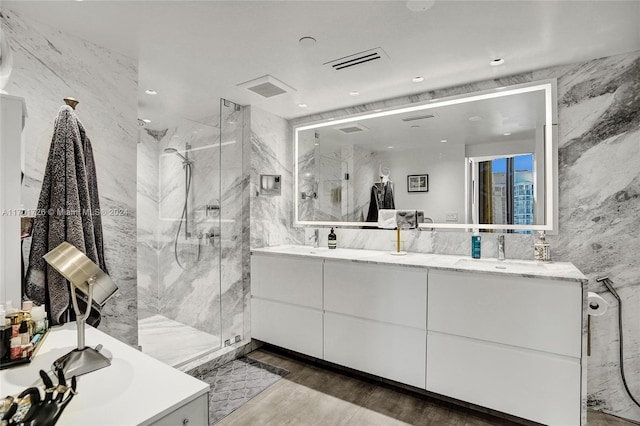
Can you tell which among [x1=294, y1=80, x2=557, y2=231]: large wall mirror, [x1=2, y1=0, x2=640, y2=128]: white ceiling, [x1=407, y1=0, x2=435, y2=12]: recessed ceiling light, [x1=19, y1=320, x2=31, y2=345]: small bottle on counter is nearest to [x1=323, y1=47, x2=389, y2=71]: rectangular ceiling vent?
[x1=2, y1=0, x2=640, y2=128]: white ceiling

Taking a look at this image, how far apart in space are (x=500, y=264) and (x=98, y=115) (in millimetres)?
2784

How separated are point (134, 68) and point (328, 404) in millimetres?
2625

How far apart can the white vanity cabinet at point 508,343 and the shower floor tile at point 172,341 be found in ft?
6.35

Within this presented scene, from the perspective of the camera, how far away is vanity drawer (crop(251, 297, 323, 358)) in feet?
8.66

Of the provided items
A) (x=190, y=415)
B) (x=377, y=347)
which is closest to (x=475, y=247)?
(x=377, y=347)

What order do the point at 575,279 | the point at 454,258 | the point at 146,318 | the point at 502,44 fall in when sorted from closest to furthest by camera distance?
the point at 575,279 < the point at 502,44 < the point at 454,258 < the point at 146,318

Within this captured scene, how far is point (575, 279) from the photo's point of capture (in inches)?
67.4

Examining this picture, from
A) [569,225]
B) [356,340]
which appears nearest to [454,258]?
[569,225]

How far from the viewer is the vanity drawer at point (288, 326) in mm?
2641

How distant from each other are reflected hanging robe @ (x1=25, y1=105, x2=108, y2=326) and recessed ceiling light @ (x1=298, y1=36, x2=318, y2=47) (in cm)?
132

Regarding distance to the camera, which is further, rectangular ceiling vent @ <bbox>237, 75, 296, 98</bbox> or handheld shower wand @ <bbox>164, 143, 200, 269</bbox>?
handheld shower wand @ <bbox>164, 143, 200, 269</bbox>

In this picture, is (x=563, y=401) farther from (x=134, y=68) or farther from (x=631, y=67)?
(x=134, y=68)

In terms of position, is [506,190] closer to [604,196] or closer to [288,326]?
[604,196]

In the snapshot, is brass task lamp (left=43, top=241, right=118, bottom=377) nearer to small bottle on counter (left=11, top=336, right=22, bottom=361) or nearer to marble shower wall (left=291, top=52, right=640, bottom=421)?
small bottle on counter (left=11, top=336, right=22, bottom=361)
